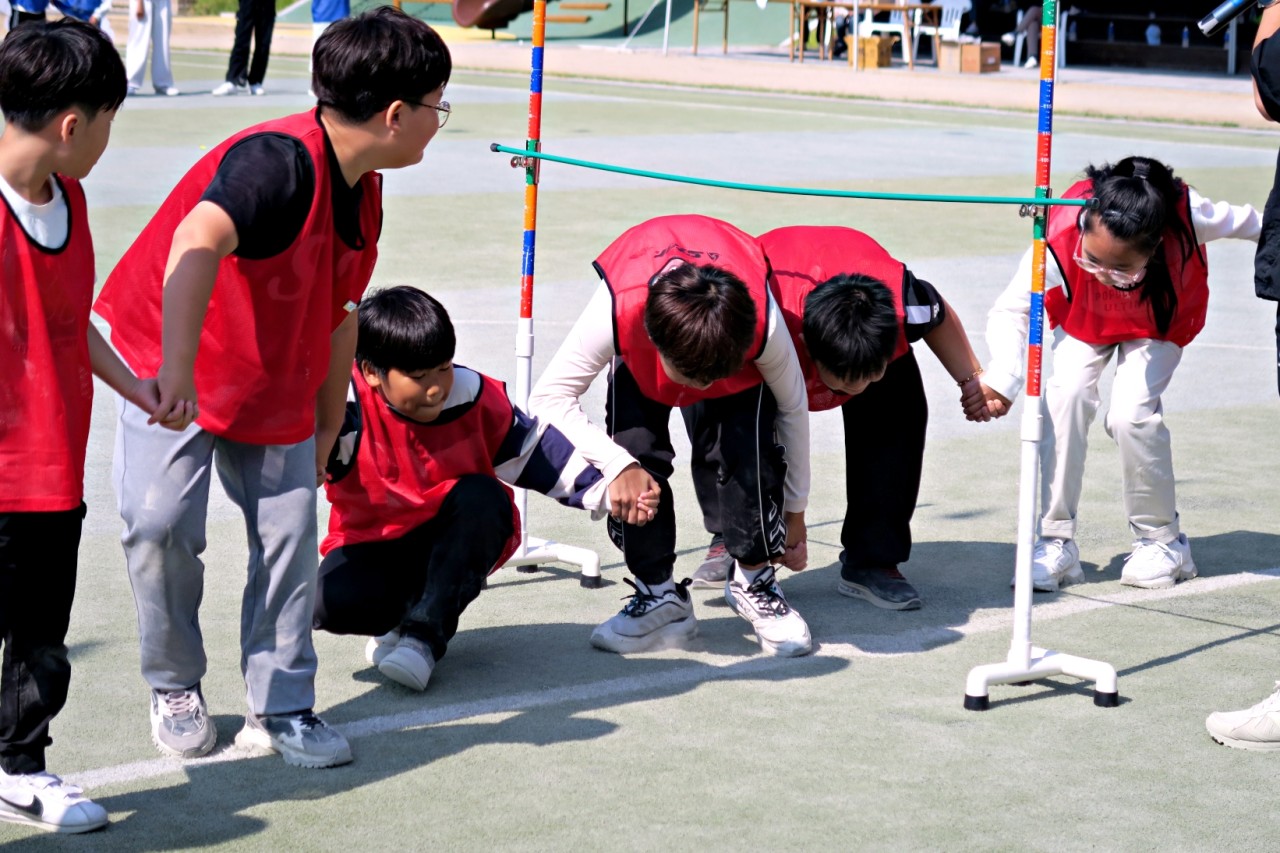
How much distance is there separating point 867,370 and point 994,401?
22.0 inches

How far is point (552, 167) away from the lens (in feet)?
46.3

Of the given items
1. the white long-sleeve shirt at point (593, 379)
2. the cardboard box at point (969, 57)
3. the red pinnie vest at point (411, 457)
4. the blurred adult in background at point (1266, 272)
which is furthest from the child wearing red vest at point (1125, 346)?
the cardboard box at point (969, 57)

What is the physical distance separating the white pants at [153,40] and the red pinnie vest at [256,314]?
15572mm

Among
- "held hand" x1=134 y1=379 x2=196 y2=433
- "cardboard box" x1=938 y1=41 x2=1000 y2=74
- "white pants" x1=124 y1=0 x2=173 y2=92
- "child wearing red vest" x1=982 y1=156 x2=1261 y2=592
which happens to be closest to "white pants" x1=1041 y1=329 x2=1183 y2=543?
"child wearing red vest" x1=982 y1=156 x2=1261 y2=592

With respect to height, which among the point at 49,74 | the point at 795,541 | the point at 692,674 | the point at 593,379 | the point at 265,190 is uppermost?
the point at 49,74

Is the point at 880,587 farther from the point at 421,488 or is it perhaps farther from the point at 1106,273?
the point at 421,488

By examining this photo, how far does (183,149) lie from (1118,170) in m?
10.5

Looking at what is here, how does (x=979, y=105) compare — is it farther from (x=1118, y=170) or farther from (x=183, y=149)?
(x=1118, y=170)

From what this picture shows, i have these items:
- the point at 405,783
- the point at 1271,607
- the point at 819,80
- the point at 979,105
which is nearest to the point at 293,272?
the point at 405,783

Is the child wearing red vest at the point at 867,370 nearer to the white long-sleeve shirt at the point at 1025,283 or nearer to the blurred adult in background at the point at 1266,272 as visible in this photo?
the white long-sleeve shirt at the point at 1025,283

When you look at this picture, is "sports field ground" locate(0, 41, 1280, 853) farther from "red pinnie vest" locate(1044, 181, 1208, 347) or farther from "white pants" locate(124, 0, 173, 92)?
"white pants" locate(124, 0, 173, 92)

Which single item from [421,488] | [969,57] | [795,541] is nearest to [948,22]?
[969,57]

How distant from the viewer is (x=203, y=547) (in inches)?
133

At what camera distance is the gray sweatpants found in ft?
10.7
